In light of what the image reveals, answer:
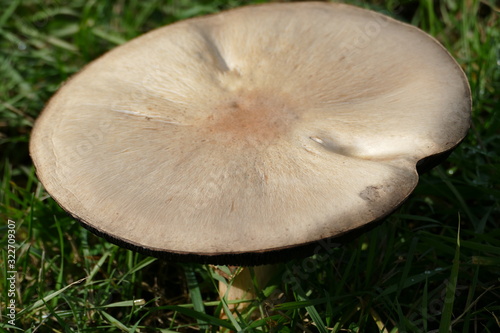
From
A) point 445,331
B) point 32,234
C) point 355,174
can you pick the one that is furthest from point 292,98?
point 32,234

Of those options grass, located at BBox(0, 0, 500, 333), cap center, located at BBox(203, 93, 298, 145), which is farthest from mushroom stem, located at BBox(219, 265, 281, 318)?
cap center, located at BBox(203, 93, 298, 145)

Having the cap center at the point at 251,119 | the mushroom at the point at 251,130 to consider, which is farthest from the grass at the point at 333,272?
the cap center at the point at 251,119

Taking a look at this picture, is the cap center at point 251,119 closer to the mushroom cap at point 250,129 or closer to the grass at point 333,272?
the mushroom cap at point 250,129

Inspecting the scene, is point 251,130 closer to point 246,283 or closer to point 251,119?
point 251,119

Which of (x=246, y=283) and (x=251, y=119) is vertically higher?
(x=251, y=119)

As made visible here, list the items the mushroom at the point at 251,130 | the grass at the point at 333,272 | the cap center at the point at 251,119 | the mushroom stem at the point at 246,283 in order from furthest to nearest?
the mushroom stem at the point at 246,283 < the grass at the point at 333,272 < the cap center at the point at 251,119 < the mushroom at the point at 251,130

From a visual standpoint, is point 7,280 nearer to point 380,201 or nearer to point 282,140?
point 282,140

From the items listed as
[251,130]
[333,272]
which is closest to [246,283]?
[333,272]
